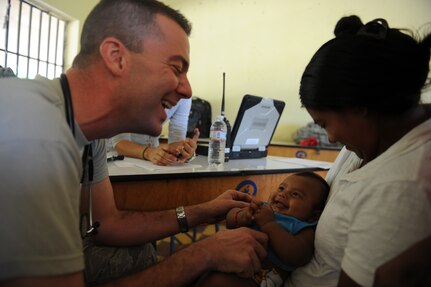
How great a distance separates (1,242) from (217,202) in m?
0.82

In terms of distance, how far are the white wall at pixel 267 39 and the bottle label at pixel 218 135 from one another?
257 centimetres

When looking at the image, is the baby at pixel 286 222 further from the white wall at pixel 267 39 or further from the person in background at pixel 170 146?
the white wall at pixel 267 39

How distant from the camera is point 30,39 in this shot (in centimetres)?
467

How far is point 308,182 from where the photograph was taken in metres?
1.13

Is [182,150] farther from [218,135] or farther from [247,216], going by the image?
[247,216]

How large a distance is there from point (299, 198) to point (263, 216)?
22cm

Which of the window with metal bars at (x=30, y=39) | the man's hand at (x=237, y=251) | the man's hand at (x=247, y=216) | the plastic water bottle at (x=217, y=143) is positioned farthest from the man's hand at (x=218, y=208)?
the window with metal bars at (x=30, y=39)

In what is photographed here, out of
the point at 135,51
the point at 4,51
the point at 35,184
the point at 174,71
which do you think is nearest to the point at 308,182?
the point at 174,71

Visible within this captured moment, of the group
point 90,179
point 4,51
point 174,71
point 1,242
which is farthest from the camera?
point 4,51

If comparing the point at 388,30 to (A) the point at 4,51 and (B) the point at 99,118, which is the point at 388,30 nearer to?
(B) the point at 99,118

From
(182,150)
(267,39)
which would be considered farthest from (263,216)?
(267,39)

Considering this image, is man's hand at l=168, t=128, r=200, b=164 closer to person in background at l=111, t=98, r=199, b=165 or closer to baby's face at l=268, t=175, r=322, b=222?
person in background at l=111, t=98, r=199, b=165

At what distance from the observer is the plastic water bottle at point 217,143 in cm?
177

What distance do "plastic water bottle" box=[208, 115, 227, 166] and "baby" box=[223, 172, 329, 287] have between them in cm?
64
